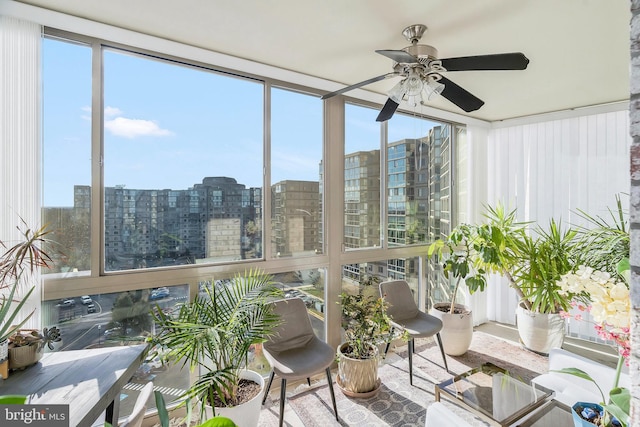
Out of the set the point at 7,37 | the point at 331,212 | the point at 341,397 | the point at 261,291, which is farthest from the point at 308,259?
the point at 7,37

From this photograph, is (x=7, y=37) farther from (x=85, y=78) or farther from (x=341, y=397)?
(x=341, y=397)

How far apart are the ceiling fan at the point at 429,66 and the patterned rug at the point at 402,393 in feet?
6.91

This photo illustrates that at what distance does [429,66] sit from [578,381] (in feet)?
7.74

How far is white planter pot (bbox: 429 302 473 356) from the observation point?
3.31m

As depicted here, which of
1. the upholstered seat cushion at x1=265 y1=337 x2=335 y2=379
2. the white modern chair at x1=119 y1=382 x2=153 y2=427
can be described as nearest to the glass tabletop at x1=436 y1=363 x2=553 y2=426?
the upholstered seat cushion at x1=265 y1=337 x2=335 y2=379

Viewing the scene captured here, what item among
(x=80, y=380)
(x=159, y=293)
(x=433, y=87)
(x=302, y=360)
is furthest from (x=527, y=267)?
(x=80, y=380)

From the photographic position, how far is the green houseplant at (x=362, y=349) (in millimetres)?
2619

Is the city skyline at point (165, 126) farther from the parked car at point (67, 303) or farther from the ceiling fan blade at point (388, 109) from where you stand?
the ceiling fan blade at point (388, 109)

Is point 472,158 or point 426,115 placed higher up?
point 426,115

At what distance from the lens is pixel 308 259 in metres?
3.01

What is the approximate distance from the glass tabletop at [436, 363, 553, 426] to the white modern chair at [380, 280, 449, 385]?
0.56 m

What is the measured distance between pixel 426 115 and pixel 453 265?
5.86 feet

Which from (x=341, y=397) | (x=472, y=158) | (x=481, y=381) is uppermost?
(x=472, y=158)

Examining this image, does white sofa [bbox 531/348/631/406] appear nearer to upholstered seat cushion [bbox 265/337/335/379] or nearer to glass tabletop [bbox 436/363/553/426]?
glass tabletop [bbox 436/363/553/426]
